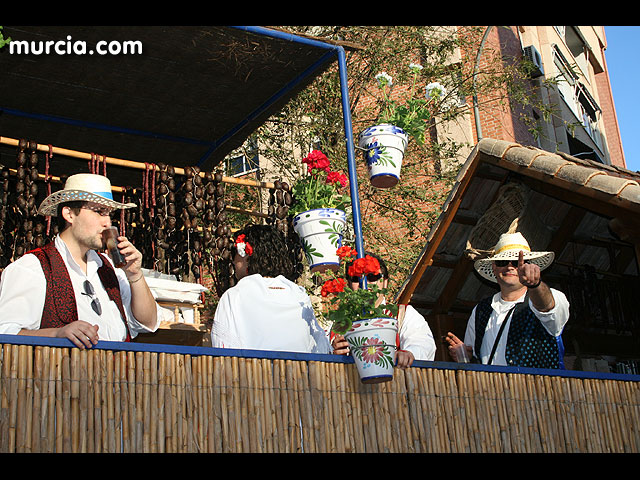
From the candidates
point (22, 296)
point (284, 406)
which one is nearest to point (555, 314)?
point (284, 406)

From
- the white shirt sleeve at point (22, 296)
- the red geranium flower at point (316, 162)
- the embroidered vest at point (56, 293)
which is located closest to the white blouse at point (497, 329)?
the red geranium flower at point (316, 162)

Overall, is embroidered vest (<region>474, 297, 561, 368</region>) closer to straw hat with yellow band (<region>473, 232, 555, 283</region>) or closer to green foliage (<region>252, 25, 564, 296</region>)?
straw hat with yellow band (<region>473, 232, 555, 283</region>)

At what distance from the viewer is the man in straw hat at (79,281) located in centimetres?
419

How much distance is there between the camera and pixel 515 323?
18.5 feet

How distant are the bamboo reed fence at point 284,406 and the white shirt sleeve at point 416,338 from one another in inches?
18.3

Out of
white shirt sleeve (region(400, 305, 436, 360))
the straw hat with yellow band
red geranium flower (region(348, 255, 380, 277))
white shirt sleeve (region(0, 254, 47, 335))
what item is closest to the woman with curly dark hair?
red geranium flower (region(348, 255, 380, 277))

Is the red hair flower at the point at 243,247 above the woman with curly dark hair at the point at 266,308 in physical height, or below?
above

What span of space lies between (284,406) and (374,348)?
635 mm

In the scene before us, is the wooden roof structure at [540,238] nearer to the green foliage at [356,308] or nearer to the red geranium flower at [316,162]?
the red geranium flower at [316,162]

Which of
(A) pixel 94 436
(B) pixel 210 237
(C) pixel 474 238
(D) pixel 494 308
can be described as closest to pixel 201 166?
(B) pixel 210 237

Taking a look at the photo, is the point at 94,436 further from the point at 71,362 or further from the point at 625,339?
the point at 625,339

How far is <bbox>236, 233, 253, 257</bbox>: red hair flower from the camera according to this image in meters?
5.12

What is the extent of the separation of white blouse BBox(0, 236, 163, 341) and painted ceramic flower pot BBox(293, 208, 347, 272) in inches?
56.4

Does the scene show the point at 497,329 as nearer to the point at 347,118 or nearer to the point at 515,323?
the point at 515,323
